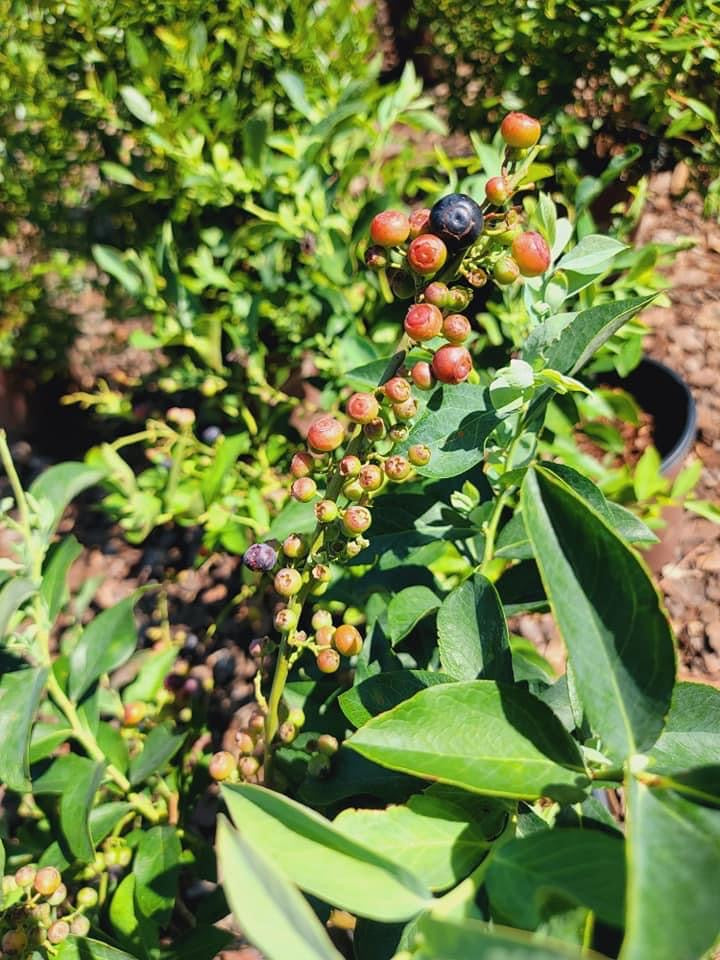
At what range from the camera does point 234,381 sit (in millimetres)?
1694

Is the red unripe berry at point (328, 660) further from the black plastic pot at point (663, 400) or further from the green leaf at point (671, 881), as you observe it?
the black plastic pot at point (663, 400)

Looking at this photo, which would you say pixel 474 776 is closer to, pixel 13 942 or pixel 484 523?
pixel 484 523

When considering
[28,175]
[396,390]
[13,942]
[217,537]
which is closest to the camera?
[396,390]

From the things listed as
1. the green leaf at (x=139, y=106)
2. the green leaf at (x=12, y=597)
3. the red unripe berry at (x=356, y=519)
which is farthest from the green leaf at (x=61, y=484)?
the green leaf at (x=139, y=106)

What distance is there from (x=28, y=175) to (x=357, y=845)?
219 centimetres

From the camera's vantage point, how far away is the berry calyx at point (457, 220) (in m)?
0.57

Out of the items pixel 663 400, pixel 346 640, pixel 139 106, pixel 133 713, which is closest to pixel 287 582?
pixel 346 640

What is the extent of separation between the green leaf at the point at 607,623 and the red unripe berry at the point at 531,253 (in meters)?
0.23

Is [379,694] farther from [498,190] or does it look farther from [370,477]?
[498,190]

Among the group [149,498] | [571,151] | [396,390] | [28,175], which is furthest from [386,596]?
[28,175]

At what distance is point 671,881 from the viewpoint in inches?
14.1

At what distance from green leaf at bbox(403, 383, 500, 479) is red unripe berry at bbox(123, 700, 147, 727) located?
0.83m

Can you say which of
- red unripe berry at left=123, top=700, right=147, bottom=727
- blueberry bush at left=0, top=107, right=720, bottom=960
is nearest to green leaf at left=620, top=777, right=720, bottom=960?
blueberry bush at left=0, top=107, right=720, bottom=960

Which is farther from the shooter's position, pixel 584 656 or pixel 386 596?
pixel 386 596
